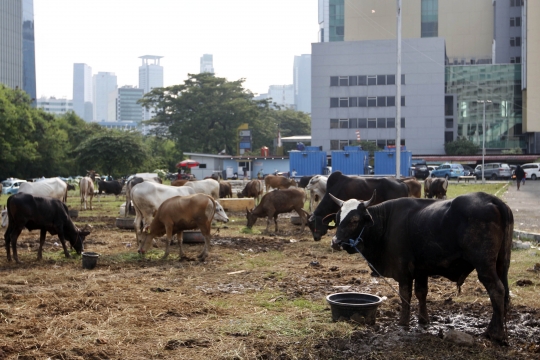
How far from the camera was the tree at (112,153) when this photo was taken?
4391 centimetres

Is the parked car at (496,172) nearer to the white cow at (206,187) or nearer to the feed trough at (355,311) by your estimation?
the white cow at (206,187)

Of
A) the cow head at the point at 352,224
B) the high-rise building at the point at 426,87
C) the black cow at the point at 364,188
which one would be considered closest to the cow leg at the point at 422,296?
the cow head at the point at 352,224

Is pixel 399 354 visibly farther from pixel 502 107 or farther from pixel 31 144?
pixel 502 107

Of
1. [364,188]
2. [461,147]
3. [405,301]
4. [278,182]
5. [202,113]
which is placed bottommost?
[405,301]

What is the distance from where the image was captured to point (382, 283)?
980 centimetres

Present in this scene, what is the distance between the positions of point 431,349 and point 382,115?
207 ft

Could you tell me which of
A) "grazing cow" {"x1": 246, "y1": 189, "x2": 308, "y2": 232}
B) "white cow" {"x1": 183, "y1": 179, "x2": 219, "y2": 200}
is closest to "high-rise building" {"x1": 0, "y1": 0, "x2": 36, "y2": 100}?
"white cow" {"x1": 183, "y1": 179, "x2": 219, "y2": 200}

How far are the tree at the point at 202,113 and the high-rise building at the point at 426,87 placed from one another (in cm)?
976

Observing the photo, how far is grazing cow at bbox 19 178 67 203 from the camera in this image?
836 inches

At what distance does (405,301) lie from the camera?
7.30 m

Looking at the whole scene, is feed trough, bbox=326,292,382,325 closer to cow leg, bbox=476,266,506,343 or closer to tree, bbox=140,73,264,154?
cow leg, bbox=476,266,506,343

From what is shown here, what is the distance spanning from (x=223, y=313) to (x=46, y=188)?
15.7m

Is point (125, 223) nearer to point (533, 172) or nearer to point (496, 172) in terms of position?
point (533, 172)

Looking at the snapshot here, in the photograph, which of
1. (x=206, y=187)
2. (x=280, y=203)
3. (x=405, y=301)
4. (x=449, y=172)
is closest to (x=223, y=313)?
(x=405, y=301)
